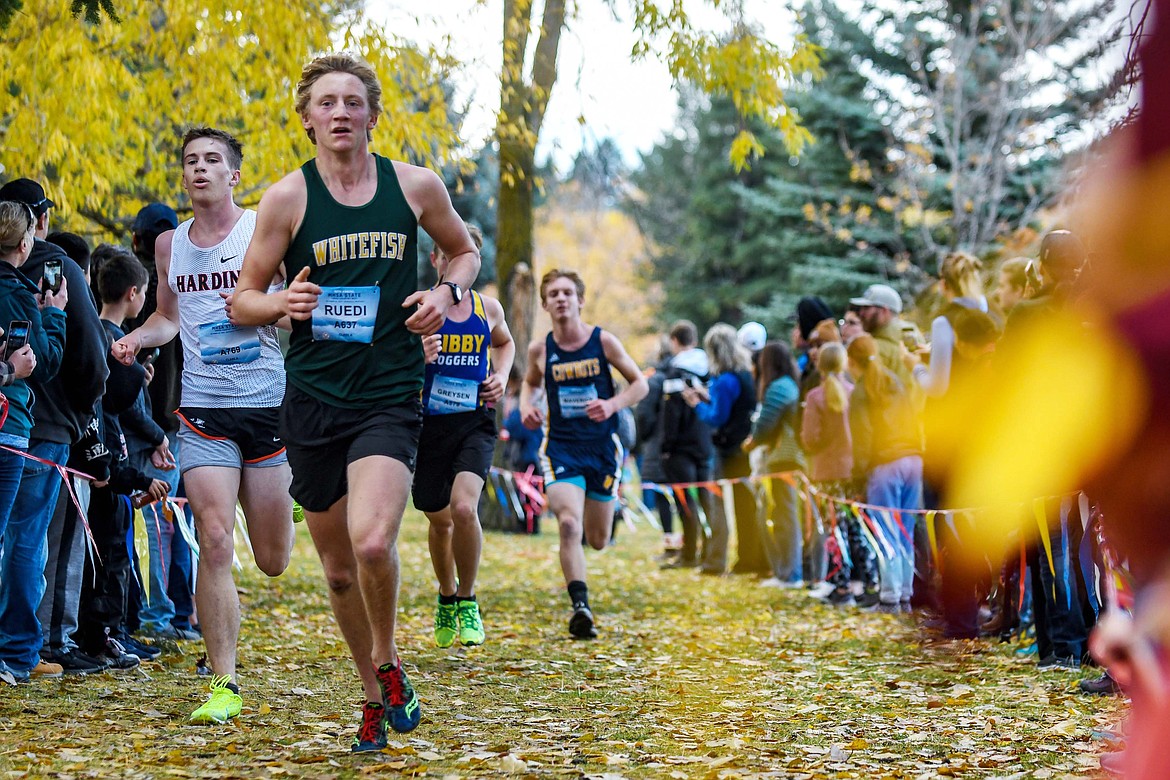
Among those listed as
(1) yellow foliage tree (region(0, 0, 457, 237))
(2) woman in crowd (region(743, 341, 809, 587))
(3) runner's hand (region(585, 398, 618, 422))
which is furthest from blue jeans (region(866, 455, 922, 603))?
(1) yellow foliage tree (region(0, 0, 457, 237))

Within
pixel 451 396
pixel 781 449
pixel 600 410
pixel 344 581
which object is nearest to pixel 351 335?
pixel 344 581

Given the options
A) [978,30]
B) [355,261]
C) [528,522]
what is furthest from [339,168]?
[978,30]

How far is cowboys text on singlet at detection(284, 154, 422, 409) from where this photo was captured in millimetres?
4688

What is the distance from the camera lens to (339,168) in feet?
15.8

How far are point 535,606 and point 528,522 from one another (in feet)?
26.9

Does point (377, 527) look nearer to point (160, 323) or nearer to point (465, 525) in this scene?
point (160, 323)

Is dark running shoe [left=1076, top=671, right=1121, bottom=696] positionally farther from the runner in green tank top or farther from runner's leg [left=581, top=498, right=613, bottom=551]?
runner's leg [left=581, top=498, right=613, bottom=551]

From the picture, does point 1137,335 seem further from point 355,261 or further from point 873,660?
point 873,660

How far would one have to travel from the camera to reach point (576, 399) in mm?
8930

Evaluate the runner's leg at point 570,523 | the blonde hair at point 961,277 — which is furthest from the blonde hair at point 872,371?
the runner's leg at point 570,523

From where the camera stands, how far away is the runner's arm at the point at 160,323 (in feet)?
19.8

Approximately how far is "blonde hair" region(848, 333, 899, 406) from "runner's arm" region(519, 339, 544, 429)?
8.17ft

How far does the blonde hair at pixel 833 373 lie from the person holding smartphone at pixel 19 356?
20.8 feet

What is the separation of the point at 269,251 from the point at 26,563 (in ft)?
7.83
